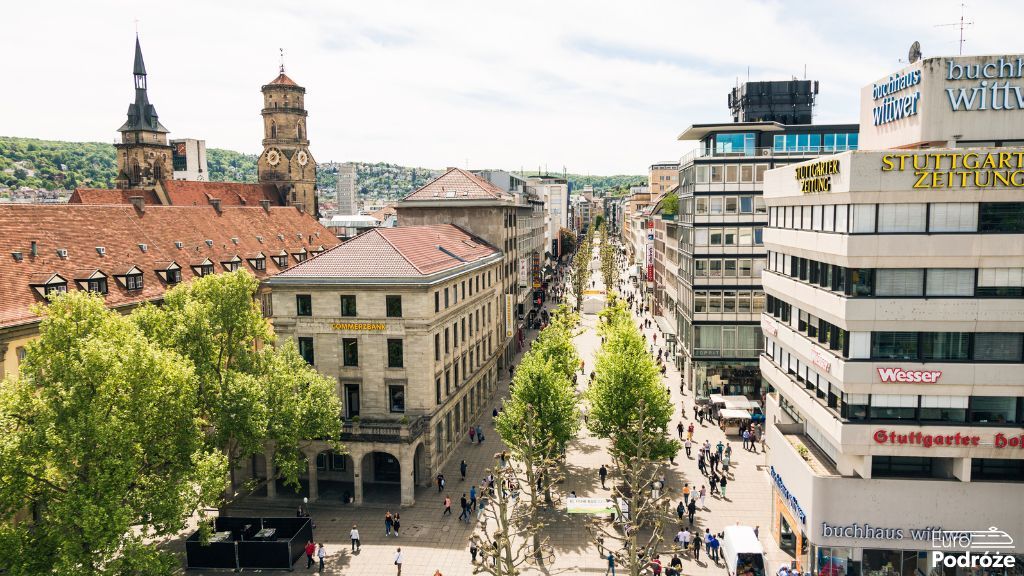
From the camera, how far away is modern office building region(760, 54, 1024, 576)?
28281mm

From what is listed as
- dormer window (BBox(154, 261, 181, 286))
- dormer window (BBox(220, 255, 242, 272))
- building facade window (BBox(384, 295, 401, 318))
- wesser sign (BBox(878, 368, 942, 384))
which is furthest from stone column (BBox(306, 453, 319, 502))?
wesser sign (BBox(878, 368, 942, 384))

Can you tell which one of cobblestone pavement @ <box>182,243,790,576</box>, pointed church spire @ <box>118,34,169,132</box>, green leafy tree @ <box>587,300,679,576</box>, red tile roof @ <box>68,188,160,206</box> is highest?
pointed church spire @ <box>118,34,169,132</box>

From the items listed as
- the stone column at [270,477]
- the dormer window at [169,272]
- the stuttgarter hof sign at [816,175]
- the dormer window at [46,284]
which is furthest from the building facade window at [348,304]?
the stuttgarter hof sign at [816,175]

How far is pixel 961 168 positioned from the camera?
92.5 ft

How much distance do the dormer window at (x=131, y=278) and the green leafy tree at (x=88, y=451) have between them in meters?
25.4

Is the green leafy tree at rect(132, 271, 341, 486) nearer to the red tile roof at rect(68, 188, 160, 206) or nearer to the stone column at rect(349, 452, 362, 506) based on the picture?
the stone column at rect(349, 452, 362, 506)

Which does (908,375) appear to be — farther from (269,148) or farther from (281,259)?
(269,148)

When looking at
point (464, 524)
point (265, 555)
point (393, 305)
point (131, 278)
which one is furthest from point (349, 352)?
point (131, 278)

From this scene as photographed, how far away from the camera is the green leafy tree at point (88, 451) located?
82.3ft

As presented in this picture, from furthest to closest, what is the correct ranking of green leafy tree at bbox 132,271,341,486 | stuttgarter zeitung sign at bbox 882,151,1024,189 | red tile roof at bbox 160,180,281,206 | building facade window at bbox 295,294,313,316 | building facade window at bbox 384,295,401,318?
red tile roof at bbox 160,180,281,206
building facade window at bbox 295,294,313,316
building facade window at bbox 384,295,401,318
green leafy tree at bbox 132,271,341,486
stuttgarter zeitung sign at bbox 882,151,1024,189

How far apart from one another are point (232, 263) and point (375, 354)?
100 feet

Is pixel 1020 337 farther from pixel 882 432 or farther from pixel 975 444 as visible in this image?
pixel 882 432

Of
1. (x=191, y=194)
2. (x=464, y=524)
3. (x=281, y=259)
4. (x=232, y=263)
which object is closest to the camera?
(x=464, y=524)

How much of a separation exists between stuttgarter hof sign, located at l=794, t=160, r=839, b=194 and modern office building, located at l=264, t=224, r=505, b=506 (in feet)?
77.7
